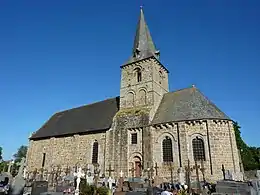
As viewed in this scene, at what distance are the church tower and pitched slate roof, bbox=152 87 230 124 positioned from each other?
3.57 feet

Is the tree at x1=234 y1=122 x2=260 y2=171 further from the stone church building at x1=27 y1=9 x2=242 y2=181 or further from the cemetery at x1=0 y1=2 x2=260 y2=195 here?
the stone church building at x1=27 y1=9 x2=242 y2=181

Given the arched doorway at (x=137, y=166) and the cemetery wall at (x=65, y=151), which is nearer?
the arched doorway at (x=137, y=166)

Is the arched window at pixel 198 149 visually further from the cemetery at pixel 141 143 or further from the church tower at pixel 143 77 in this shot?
the church tower at pixel 143 77

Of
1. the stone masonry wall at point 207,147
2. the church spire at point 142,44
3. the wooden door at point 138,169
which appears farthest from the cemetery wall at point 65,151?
the church spire at point 142,44

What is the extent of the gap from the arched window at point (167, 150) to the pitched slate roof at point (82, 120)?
6557 mm

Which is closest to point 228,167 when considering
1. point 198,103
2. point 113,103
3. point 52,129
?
point 198,103

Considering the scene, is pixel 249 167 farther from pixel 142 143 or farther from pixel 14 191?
pixel 14 191

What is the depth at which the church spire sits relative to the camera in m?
27.4

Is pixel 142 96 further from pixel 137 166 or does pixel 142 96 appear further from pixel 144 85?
pixel 137 166

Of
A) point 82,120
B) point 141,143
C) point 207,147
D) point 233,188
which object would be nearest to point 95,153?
point 141,143

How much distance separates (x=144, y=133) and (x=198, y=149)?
5264 millimetres

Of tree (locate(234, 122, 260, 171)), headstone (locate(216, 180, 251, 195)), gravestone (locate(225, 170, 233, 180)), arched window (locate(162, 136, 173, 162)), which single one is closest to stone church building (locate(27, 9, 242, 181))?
arched window (locate(162, 136, 173, 162))

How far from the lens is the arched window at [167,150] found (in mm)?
20094

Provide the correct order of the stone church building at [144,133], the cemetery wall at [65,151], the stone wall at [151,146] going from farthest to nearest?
the cemetery wall at [65,151] → the stone church building at [144,133] → the stone wall at [151,146]
